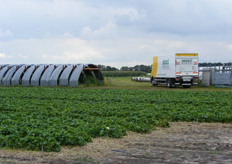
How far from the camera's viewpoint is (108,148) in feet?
31.1

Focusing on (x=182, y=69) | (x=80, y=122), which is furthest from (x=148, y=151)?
(x=182, y=69)

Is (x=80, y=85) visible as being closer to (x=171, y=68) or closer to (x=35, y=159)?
(x=171, y=68)

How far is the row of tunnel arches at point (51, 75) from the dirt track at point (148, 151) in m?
29.3

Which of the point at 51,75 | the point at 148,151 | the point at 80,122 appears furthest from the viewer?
the point at 51,75

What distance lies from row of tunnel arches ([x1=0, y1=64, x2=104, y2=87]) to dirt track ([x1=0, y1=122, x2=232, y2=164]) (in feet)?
96.0

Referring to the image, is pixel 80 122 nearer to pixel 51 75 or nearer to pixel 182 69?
pixel 182 69

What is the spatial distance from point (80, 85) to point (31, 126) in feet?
96.4

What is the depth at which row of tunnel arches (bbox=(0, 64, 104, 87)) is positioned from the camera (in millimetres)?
40812

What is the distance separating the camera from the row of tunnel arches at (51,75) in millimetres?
40812

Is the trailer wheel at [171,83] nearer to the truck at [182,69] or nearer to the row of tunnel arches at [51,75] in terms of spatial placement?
the truck at [182,69]

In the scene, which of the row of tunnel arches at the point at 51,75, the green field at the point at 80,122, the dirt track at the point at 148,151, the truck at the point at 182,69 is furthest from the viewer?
the row of tunnel arches at the point at 51,75

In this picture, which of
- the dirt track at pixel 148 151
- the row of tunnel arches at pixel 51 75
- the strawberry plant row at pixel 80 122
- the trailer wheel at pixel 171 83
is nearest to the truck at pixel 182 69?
the trailer wheel at pixel 171 83

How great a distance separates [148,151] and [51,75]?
34.1 meters

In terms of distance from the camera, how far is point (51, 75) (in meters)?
42.1
